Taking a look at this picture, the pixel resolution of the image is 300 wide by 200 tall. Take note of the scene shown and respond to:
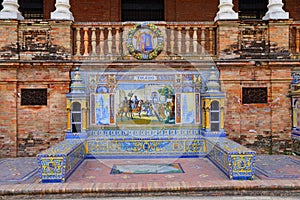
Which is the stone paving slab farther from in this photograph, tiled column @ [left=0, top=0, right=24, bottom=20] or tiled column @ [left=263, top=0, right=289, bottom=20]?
tiled column @ [left=0, top=0, right=24, bottom=20]

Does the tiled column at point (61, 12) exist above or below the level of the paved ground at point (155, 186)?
above

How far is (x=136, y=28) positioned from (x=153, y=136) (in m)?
3.16

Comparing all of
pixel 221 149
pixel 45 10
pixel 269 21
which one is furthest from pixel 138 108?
pixel 45 10

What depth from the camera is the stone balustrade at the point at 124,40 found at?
8586 millimetres

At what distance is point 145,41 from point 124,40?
0.63 meters

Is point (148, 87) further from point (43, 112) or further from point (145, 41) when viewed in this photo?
point (43, 112)

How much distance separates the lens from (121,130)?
324 inches

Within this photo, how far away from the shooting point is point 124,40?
8602 millimetres

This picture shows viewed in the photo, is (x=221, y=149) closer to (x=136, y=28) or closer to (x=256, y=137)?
(x=256, y=137)

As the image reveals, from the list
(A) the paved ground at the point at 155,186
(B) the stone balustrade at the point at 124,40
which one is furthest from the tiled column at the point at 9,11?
(A) the paved ground at the point at 155,186

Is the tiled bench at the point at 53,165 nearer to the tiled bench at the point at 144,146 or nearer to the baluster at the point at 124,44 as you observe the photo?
the tiled bench at the point at 144,146

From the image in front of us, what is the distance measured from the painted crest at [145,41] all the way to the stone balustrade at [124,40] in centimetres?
16

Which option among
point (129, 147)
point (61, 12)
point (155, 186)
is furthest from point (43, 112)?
point (155, 186)

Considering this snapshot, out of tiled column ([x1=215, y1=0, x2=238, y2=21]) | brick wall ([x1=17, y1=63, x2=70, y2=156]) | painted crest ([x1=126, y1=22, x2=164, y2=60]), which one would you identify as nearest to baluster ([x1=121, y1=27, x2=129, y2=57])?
painted crest ([x1=126, y1=22, x2=164, y2=60])
